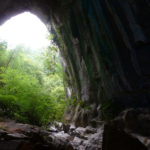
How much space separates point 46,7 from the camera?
1034 cm

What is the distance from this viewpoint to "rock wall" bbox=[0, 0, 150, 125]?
18.6 ft

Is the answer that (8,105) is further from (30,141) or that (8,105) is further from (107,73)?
(107,73)

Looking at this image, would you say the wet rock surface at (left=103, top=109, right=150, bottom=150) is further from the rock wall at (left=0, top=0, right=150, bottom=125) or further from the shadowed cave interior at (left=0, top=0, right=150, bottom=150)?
the rock wall at (left=0, top=0, right=150, bottom=125)

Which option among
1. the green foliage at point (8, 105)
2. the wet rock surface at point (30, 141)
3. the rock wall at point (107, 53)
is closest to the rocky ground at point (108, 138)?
the wet rock surface at point (30, 141)

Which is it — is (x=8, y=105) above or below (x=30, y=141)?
above

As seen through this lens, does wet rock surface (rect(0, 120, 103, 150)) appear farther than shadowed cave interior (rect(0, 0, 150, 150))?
No

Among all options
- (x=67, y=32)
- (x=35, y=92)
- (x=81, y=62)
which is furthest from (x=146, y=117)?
(x=67, y=32)

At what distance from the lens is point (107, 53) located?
634cm

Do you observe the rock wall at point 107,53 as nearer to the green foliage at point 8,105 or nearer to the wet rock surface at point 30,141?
the wet rock surface at point 30,141

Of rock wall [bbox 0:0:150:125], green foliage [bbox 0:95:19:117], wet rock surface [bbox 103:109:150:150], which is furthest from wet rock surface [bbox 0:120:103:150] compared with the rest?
rock wall [bbox 0:0:150:125]

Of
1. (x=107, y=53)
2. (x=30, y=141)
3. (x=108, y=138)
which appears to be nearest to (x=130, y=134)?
(x=108, y=138)

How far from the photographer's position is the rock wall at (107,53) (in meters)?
5.68

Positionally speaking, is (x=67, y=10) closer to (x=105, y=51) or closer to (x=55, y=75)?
(x=105, y=51)

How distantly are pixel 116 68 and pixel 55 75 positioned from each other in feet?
25.4
